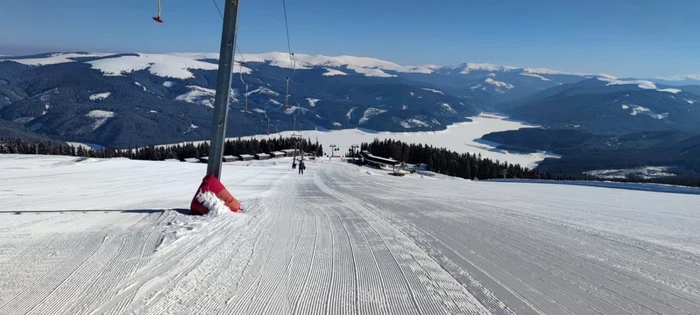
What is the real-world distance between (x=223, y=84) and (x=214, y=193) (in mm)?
2108

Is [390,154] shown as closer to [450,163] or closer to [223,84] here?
[450,163]

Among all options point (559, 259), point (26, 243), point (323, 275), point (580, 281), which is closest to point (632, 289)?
point (580, 281)

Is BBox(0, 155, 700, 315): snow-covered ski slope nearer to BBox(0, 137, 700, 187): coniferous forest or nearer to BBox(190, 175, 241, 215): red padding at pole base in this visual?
BBox(190, 175, 241, 215): red padding at pole base

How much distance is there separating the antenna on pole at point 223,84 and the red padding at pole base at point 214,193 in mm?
504

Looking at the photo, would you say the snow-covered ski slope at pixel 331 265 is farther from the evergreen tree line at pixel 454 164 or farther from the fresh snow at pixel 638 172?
the fresh snow at pixel 638 172

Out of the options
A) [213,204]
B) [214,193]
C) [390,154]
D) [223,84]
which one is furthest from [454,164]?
[213,204]

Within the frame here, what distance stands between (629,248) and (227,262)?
5.12 metres

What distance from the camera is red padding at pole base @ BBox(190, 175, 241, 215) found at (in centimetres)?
697

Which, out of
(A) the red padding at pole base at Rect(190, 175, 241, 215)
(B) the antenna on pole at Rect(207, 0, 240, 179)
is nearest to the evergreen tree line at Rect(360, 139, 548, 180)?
(B) the antenna on pole at Rect(207, 0, 240, 179)

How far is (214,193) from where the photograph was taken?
24.0 feet

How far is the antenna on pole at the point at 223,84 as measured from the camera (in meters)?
7.54

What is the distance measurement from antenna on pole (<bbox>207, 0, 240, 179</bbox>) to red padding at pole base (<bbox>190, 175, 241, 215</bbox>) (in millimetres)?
504

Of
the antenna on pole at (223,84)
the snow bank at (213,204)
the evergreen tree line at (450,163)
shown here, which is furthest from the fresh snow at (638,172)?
the snow bank at (213,204)

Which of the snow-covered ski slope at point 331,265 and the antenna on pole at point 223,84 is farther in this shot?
the antenna on pole at point 223,84
